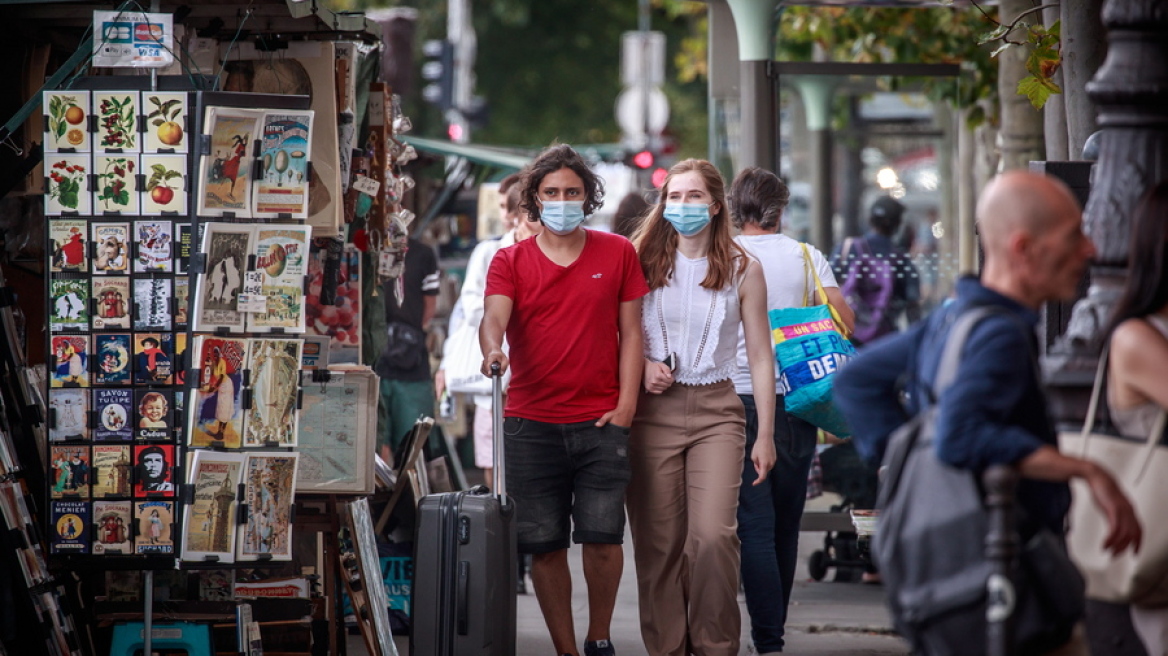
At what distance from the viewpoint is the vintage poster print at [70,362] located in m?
5.55

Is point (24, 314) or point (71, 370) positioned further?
point (24, 314)

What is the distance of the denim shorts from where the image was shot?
5867 millimetres

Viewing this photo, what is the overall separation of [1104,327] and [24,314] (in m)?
4.20

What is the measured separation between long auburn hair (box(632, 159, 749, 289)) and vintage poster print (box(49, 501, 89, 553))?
7.28ft

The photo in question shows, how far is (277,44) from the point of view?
6434 mm

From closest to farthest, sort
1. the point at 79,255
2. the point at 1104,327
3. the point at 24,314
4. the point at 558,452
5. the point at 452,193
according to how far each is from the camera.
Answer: the point at 1104,327 → the point at 79,255 → the point at 558,452 → the point at 24,314 → the point at 452,193

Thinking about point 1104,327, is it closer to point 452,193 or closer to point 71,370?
point 71,370

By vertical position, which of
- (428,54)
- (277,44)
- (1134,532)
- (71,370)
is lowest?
(1134,532)

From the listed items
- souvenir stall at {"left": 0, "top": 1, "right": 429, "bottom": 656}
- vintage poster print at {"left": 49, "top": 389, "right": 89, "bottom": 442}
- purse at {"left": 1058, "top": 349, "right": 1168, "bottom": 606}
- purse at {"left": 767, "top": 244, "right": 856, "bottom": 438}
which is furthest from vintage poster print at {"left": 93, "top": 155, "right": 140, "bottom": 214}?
purse at {"left": 1058, "top": 349, "right": 1168, "bottom": 606}

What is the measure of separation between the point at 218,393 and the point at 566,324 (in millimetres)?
1267

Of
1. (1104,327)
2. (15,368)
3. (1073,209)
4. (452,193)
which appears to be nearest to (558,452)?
(15,368)

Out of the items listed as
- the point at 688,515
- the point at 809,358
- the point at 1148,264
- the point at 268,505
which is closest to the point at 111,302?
the point at 268,505

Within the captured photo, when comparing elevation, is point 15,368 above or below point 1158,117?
below

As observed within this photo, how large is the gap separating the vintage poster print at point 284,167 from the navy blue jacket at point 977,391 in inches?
98.9
